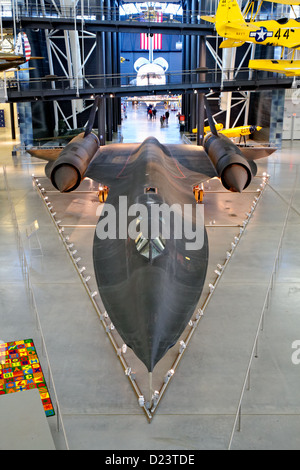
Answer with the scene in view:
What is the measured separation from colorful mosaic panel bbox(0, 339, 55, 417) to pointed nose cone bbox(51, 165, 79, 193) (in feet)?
21.0

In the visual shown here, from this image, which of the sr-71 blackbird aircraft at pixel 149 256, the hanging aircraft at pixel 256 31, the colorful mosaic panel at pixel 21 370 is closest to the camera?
the sr-71 blackbird aircraft at pixel 149 256

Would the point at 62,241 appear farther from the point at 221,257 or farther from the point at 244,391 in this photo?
the point at 244,391

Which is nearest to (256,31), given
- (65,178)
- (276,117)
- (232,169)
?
(276,117)

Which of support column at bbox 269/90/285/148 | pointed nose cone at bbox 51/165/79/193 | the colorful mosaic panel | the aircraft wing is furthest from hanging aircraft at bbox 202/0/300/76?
the colorful mosaic panel

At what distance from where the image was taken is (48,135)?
1093 inches

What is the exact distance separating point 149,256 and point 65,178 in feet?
23.7

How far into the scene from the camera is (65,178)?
12.8m

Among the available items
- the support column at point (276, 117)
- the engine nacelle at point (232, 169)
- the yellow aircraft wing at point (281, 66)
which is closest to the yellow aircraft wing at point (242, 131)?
the support column at point (276, 117)

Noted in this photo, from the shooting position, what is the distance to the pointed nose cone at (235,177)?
12.6 m

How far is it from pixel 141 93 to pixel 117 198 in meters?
11.0

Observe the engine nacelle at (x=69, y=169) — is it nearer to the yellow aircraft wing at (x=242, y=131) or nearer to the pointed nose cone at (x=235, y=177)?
the pointed nose cone at (x=235, y=177)

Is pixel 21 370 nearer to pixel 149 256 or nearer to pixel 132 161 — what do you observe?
pixel 149 256

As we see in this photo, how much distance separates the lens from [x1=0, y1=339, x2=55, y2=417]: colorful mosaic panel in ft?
19.8
